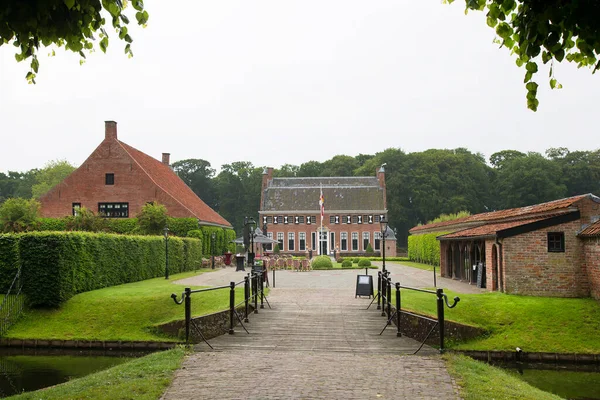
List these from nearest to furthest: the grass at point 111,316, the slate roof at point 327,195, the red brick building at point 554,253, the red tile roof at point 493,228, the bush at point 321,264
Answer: the grass at point 111,316 < the red brick building at point 554,253 < the red tile roof at point 493,228 < the bush at point 321,264 < the slate roof at point 327,195

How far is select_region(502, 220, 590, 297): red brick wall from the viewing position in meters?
16.8

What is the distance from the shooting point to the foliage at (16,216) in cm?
2988

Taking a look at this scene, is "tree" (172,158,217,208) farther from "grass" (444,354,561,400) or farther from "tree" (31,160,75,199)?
"grass" (444,354,561,400)

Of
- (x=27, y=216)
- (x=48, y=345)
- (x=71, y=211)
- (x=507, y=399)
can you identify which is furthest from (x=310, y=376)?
(x=71, y=211)

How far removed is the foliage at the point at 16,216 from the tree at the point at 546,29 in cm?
2987

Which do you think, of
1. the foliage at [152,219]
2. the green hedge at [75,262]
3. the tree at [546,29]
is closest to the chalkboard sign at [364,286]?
the green hedge at [75,262]

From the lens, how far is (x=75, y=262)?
17.8 m

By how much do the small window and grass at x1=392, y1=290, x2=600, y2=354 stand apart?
159cm

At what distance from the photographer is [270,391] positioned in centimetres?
689

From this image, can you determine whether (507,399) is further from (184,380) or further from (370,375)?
(184,380)

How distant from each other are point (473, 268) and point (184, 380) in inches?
664

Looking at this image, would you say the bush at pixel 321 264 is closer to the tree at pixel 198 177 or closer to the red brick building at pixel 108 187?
the red brick building at pixel 108 187

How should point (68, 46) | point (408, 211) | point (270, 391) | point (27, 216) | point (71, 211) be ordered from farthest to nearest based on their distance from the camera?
point (408, 211) < point (71, 211) < point (27, 216) < point (270, 391) < point (68, 46)

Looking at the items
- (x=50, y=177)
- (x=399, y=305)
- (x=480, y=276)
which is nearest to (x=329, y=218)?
(x=50, y=177)
